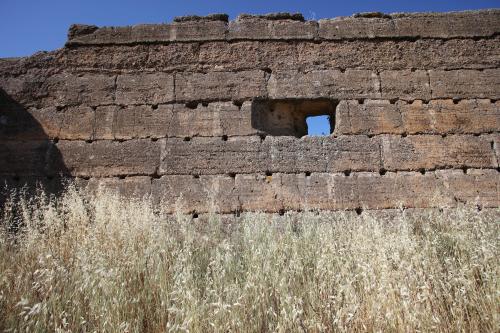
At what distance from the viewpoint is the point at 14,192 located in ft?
18.9

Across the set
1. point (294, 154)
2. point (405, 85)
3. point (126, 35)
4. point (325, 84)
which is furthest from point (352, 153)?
point (126, 35)

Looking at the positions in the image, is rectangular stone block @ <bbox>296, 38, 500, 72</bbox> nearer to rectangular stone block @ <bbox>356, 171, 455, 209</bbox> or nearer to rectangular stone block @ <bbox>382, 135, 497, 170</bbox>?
rectangular stone block @ <bbox>382, 135, 497, 170</bbox>

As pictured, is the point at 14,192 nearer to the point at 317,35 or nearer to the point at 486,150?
the point at 317,35

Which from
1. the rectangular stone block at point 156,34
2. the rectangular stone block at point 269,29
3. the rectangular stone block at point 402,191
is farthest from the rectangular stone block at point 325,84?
the rectangular stone block at point 402,191

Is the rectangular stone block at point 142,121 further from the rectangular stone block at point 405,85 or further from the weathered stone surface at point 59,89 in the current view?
the rectangular stone block at point 405,85

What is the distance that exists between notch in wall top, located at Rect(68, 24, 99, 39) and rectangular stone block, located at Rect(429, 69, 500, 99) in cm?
606

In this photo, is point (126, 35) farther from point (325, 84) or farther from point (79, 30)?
point (325, 84)

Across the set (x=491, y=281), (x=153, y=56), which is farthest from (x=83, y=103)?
(x=491, y=281)

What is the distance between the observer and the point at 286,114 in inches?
258

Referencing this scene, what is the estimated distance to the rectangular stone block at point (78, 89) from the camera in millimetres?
6469

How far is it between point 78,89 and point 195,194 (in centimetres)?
286

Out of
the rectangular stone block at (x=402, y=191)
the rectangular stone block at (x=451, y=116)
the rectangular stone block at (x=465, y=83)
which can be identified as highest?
the rectangular stone block at (x=465, y=83)

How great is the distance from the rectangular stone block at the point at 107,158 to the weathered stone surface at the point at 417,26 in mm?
3674

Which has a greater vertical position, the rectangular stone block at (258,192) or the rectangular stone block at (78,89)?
the rectangular stone block at (78,89)
